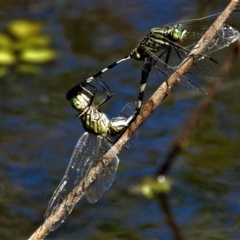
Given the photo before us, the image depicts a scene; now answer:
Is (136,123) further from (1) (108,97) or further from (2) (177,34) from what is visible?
(2) (177,34)

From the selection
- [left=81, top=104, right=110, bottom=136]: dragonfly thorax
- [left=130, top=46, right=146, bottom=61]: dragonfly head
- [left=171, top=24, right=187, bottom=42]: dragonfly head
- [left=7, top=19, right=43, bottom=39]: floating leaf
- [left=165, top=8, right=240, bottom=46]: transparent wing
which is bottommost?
[left=81, top=104, right=110, bottom=136]: dragonfly thorax

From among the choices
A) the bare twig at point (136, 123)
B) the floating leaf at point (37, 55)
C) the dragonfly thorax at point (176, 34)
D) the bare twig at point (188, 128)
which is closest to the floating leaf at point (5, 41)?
the floating leaf at point (37, 55)

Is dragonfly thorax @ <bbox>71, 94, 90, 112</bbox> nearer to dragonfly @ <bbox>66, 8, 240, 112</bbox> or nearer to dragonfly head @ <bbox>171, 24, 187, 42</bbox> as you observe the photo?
dragonfly @ <bbox>66, 8, 240, 112</bbox>

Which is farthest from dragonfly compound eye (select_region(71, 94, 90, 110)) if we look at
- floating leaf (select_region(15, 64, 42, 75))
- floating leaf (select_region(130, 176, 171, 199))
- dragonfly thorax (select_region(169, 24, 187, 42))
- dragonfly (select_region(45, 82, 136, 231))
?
floating leaf (select_region(15, 64, 42, 75))

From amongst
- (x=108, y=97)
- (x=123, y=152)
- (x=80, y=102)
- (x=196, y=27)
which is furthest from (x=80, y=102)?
(x=123, y=152)

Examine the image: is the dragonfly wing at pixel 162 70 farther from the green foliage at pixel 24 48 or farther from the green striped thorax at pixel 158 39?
the green foliage at pixel 24 48

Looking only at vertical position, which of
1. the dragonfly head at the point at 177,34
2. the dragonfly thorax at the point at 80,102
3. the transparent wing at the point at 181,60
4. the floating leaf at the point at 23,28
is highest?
the floating leaf at the point at 23,28

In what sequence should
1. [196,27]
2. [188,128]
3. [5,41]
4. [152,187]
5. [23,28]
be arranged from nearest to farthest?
[196,27] < [188,128] < [152,187] < [5,41] < [23,28]
